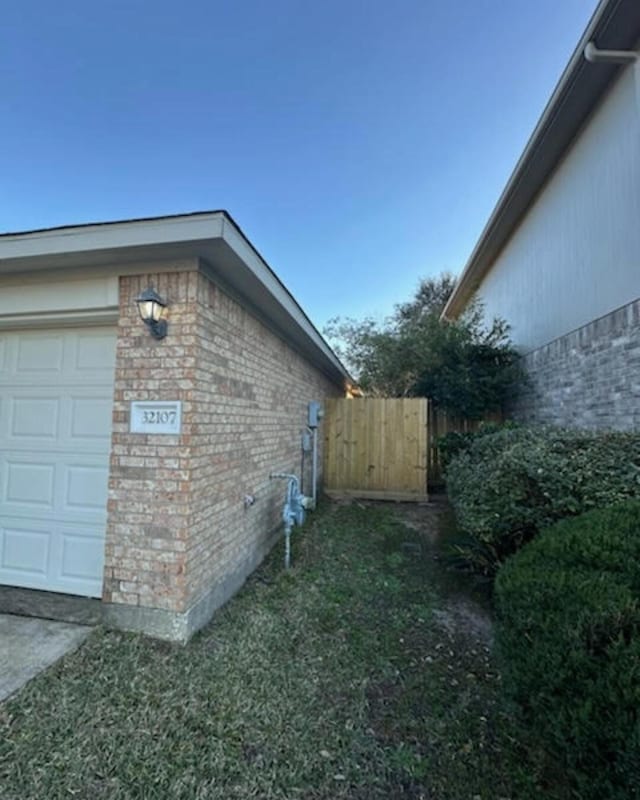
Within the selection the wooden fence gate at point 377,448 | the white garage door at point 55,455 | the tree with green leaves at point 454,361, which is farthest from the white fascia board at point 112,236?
the tree with green leaves at point 454,361

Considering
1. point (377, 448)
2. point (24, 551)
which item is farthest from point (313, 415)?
point (24, 551)

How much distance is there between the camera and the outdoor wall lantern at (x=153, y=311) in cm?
284

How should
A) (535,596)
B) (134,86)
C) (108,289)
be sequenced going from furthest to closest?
(134,86) < (108,289) < (535,596)

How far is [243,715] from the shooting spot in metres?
2.14

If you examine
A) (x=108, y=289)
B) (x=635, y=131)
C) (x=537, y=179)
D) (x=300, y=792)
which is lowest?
(x=300, y=792)

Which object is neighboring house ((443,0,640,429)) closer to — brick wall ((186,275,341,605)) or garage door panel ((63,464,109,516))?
brick wall ((186,275,341,605))

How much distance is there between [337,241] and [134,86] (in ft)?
16.8

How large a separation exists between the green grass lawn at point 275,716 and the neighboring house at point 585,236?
12.8 ft

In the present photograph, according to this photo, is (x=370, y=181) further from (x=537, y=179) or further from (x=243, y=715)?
(x=243, y=715)

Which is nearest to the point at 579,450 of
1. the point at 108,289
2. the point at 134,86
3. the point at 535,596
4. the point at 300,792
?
the point at 535,596

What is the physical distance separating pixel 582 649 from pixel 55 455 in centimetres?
382

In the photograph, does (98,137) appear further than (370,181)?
No

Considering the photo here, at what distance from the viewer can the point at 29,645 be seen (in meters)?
2.63

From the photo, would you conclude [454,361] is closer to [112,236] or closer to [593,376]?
[593,376]
